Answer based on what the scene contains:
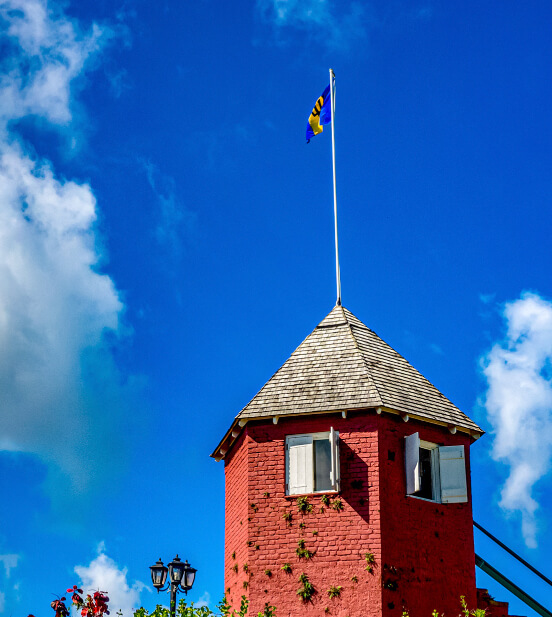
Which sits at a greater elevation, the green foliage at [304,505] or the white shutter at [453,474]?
the white shutter at [453,474]

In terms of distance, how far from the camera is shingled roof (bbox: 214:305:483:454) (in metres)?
21.6

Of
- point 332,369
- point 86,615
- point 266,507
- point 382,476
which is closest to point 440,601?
point 382,476

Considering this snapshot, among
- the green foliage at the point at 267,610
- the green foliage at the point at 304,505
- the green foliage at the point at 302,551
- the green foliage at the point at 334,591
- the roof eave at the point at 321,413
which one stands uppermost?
the roof eave at the point at 321,413

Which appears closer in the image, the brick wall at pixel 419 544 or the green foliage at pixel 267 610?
the green foliage at pixel 267 610

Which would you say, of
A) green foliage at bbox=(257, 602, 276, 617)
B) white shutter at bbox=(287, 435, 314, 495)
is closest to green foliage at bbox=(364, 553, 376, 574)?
white shutter at bbox=(287, 435, 314, 495)

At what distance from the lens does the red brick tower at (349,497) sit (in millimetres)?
20172

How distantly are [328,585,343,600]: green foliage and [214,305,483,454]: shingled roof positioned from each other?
3805 millimetres

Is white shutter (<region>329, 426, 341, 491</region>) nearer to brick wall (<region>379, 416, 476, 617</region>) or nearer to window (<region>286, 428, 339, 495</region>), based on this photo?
window (<region>286, 428, 339, 495</region>)

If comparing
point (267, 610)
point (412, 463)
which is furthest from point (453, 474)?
point (267, 610)

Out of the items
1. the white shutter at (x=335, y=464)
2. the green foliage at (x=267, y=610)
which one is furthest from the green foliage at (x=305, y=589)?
the white shutter at (x=335, y=464)

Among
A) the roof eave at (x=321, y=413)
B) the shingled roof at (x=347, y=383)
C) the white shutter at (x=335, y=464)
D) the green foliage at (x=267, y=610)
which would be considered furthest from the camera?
the shingled roof at (x=347, y=383)

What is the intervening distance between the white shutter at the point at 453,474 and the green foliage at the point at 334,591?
3253 mm

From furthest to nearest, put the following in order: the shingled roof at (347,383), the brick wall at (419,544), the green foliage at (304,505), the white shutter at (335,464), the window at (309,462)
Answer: the shingled roof at (347,383) < the window at (309,462) < the green foliage at (304,505) < the white shutter at (335,464) < the brick wall at (419,544)

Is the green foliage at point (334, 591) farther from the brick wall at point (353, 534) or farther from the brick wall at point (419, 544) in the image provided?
the brick wall at point (419, 544)
